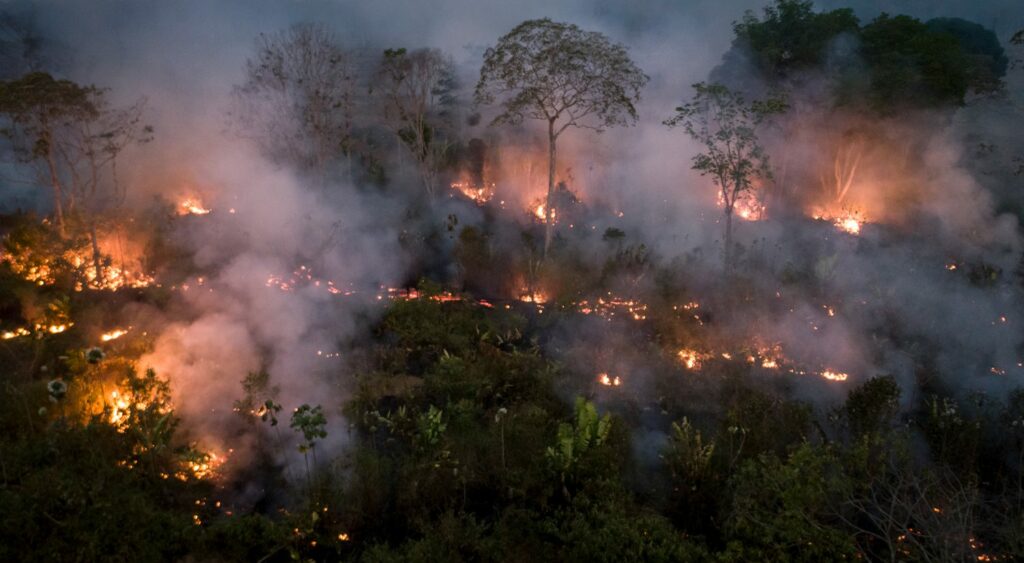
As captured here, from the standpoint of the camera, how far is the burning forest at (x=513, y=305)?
5.59 meters

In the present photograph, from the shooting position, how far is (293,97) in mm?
16531

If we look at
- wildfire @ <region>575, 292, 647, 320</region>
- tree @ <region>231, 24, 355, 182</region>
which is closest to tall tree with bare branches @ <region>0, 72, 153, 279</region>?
tree @ <region>231, 24, 355, 182</region>

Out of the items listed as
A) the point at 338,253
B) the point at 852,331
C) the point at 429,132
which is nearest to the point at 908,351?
the point at 852,331

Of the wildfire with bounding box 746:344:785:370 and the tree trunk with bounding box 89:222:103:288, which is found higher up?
the tree trunk with bounding box 89:222:103:288

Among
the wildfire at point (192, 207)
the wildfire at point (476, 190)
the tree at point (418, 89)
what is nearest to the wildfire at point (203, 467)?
the tree at point (418, 89)

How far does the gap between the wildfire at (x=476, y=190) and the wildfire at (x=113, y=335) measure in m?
11.1

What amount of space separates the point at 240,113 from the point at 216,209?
10.9ft

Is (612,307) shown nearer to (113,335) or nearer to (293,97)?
(113,335)

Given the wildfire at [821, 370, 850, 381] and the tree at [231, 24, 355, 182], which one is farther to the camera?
the tree at [231, 24, 355, 182]

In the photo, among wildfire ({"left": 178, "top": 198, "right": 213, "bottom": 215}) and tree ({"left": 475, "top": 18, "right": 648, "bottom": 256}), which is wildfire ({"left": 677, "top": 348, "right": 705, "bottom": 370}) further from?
wildfire ({"left": 178, "top": 198, "right": 213, "bottom": 215})

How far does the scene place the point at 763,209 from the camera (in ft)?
59.2

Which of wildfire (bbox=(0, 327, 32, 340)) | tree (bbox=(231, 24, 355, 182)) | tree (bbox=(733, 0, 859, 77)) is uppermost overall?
tree (bbox=(733, 0, 859, 77))

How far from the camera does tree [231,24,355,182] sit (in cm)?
1614

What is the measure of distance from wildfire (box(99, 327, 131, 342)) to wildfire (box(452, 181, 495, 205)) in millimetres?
11150
